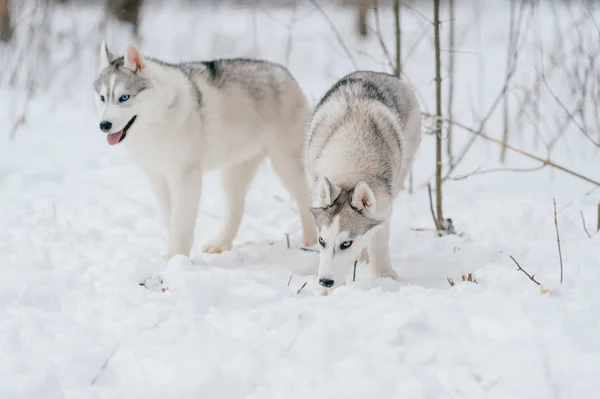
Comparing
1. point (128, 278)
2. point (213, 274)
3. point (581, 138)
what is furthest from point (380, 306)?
point (581, 138)

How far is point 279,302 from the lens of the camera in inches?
153

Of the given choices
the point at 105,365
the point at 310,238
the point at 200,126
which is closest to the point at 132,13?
the point at 200,126

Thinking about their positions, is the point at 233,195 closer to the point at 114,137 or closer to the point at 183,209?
the point at 183,209

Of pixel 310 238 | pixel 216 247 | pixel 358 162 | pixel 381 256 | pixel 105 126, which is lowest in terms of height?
pixel 216 247

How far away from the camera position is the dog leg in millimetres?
4508

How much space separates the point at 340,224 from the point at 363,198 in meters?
0.22

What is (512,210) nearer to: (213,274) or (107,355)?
(213,274)

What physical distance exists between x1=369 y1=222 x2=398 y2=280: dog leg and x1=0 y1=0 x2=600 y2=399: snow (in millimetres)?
104

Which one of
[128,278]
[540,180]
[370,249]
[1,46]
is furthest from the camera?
[1,46]

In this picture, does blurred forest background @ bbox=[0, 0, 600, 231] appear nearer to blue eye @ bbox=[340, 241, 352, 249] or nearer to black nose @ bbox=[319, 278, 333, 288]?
blue eye @ bbox=[340, 241, 352, 249]

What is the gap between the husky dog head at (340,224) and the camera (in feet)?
12.4

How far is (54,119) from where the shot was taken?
9477 mm

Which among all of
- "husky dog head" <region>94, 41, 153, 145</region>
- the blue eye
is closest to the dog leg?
the blue eye

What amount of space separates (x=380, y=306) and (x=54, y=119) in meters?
7.58
